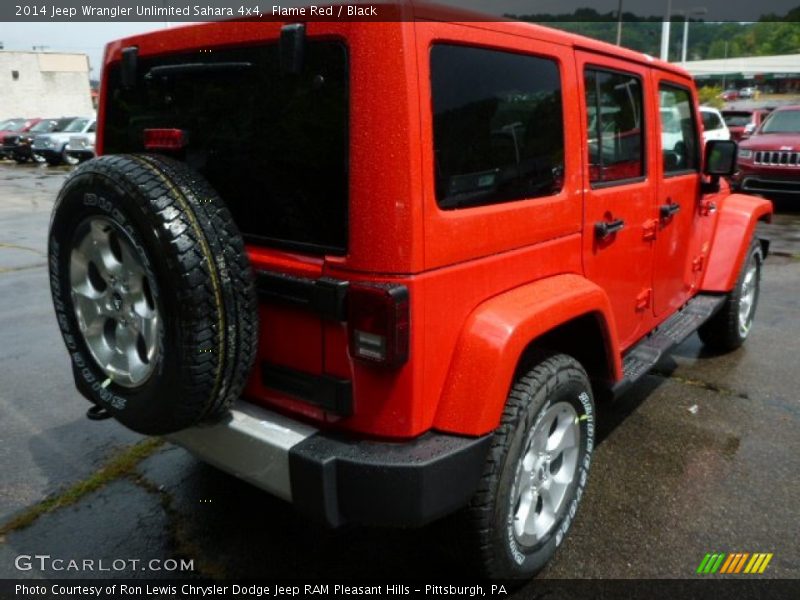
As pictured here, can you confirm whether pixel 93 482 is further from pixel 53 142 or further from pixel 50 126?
pixel 50 126

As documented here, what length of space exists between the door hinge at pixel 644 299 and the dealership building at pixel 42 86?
54.3 m

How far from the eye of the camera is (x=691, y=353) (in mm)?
4824

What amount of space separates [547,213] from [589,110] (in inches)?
22.3

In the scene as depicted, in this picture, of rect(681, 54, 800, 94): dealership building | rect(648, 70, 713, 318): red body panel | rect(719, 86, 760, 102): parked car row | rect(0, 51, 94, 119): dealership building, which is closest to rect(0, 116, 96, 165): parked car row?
rect(648, 70, 713, 318): red body panel

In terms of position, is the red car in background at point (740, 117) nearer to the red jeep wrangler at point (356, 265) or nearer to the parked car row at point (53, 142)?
the red jeep wrangler at point (356, 265)

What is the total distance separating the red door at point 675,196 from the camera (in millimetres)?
3412

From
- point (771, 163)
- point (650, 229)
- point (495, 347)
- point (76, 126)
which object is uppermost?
point (76, 126)

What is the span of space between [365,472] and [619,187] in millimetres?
1747

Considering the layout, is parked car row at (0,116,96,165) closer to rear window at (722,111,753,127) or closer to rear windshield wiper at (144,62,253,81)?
rear window at (722,111,753,127)

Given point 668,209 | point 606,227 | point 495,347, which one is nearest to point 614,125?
point 606,227

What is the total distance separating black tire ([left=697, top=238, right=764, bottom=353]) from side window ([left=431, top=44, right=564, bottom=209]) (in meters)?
2.58

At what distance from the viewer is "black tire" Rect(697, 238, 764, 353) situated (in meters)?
4.45

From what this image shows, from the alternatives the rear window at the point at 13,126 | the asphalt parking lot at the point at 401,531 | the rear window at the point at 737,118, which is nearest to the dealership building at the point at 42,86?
the rear window at the point at 13,126

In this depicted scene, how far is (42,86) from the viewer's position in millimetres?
49969
